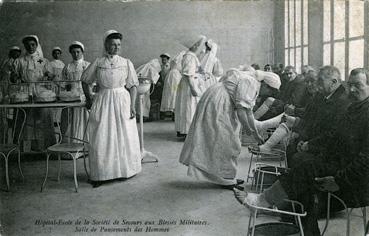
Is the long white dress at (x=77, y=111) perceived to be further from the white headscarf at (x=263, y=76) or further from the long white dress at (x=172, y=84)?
the long white dress at (x=172, y=84)

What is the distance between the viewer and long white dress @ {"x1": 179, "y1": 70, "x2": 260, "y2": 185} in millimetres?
4043

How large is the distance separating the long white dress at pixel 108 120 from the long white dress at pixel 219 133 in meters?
0.85

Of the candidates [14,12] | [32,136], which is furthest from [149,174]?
[14,12]

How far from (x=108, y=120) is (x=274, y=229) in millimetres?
2296

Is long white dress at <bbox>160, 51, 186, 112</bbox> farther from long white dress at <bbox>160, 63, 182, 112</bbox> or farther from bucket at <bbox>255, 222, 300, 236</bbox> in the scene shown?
bucket at <bbox>255, 222, 300, 236</bbox>

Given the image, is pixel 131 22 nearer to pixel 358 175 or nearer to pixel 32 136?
pixel 32 136

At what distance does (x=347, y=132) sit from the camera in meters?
2.81

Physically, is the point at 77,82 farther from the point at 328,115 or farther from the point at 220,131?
the point at 328,115

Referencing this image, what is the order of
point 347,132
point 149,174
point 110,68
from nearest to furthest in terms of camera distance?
1. point 347,132
2. point 110,68
3. point 149,174

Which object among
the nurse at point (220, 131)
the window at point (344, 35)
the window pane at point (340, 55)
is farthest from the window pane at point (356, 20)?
the nurse at point (220, 131)

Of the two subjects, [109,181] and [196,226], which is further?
[109,181]

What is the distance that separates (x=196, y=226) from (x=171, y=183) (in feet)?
4.08

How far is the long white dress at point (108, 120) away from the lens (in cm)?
440

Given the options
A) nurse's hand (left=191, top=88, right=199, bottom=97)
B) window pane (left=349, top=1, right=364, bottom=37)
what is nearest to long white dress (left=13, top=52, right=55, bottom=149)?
nurse's hand (left=191, top=88, right=199, bottom=97)
